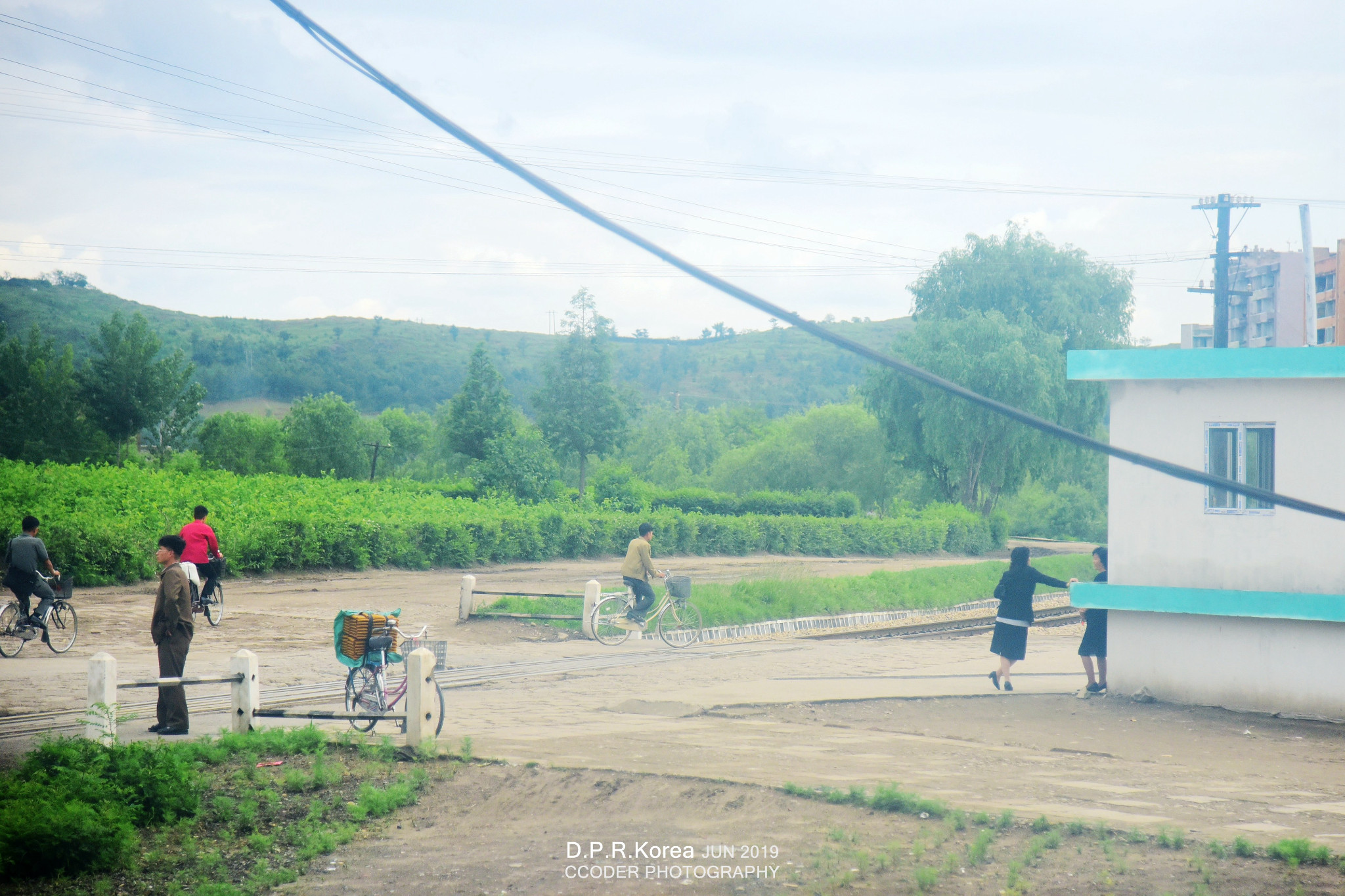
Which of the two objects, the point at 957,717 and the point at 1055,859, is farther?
the point at 957,717

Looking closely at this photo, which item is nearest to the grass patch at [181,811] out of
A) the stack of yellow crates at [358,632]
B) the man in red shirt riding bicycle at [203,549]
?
the stack of yellow crates at [358,632]

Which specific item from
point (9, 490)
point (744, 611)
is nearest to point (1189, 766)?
point (744, 611)

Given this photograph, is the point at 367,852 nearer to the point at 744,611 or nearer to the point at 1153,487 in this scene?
the point at 1153,487

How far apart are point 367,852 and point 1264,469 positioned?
9940 millimetres

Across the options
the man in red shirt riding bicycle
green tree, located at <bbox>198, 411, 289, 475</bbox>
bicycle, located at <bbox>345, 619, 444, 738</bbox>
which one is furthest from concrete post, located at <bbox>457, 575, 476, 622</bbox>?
green tree, located at <bbox>198, 411, 289, 475</bbox>

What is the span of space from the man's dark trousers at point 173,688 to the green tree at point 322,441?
6502 centimetres

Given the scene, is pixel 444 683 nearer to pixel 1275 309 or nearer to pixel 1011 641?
pixel 1011 641

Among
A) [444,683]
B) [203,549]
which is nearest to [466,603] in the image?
[203,549]

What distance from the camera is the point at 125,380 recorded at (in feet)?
168

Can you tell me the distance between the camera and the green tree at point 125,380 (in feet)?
168

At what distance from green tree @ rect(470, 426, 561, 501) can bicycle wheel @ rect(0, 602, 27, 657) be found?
92.0 feet

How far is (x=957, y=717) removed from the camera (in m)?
11.7

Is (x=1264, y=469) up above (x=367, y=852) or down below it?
above

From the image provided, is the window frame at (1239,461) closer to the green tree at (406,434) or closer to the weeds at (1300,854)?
the weeds at (1300,854)
